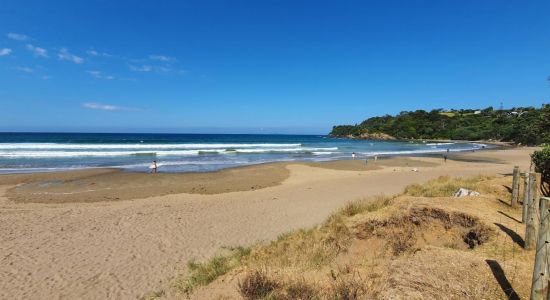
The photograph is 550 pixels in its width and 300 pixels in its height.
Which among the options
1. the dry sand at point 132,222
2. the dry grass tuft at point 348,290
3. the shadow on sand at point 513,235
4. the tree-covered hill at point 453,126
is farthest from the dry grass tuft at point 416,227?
the tree-covered hill at point 453,126

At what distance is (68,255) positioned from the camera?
797cm

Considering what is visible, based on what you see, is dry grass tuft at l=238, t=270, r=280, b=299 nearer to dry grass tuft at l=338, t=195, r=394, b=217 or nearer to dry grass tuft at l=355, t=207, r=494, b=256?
dry grass tuft at l=355, t=207, r=494, b=256

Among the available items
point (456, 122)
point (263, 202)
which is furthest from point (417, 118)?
point (263, 202)

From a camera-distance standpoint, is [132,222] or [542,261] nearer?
[542,261]

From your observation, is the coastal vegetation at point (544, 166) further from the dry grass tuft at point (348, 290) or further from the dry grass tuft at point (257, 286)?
the dry grass tuft at point (257, 286)

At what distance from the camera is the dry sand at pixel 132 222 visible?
22.7 feet

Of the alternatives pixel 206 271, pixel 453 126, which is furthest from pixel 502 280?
pixel 453 126

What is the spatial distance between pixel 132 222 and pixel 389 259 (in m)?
8.05

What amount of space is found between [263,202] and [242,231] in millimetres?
3716

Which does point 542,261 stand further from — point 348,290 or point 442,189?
point 442,189

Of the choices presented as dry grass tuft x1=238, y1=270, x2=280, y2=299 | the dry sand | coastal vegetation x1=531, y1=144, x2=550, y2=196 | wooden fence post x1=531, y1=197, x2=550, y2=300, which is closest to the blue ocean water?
the dry sand

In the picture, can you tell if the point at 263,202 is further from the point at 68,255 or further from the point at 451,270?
the point at 451,270

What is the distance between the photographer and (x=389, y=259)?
234 inches

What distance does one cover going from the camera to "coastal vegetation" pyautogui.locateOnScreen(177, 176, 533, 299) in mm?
4414
